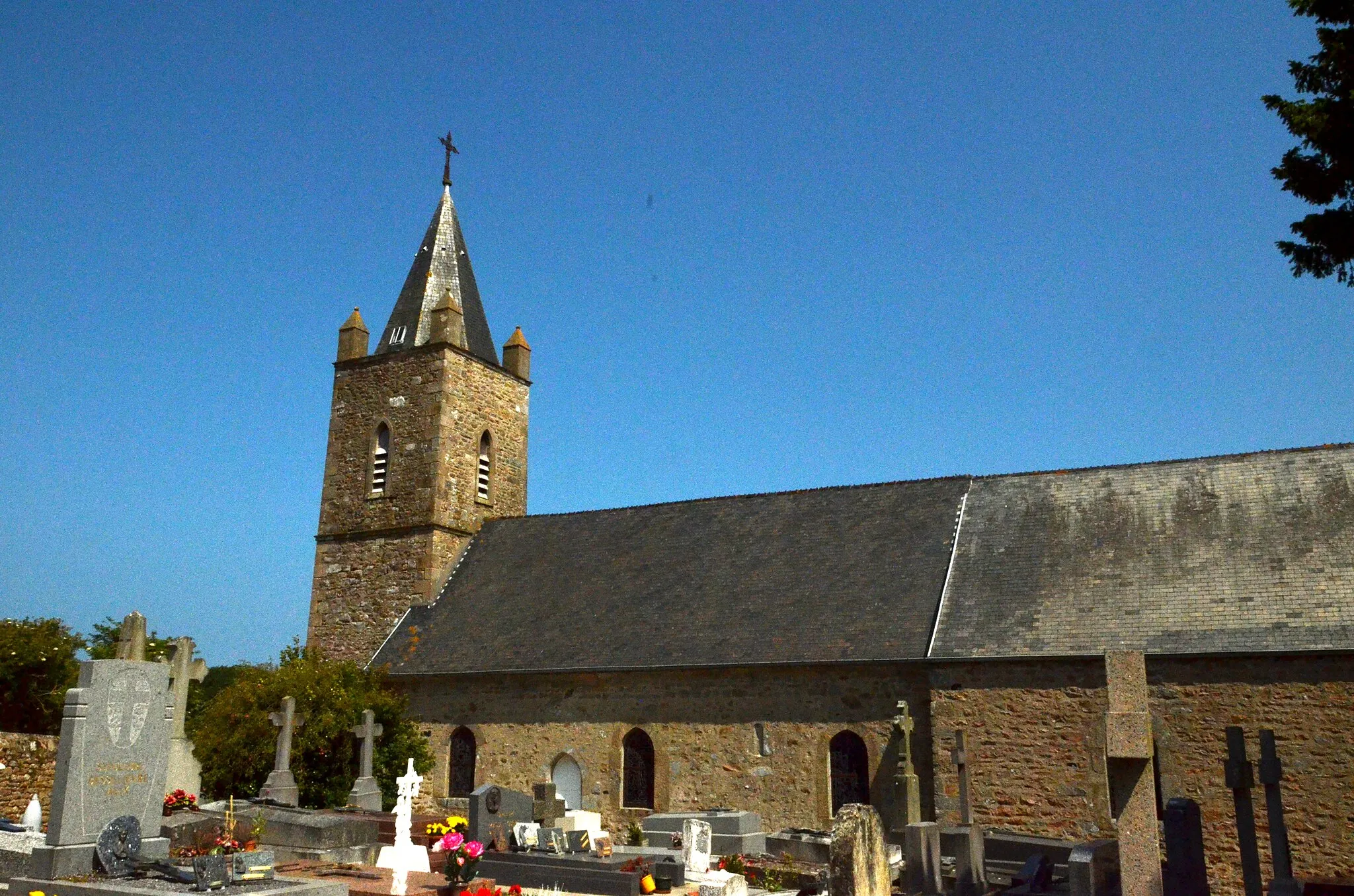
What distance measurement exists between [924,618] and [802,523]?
488cm

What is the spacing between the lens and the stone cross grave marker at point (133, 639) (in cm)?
1380

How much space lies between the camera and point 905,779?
16.9 metres

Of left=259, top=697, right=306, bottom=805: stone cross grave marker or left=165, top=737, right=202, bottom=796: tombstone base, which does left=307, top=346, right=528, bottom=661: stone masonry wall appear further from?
left=165, top=737, right=202, bottom=796: tombstone base

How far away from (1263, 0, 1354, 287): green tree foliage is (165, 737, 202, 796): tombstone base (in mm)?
17228

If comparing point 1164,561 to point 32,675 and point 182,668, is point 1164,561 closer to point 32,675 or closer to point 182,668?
point 182,668

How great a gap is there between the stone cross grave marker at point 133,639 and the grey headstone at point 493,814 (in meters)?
4.80

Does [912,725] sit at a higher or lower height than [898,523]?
lower

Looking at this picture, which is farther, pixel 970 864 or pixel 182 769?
pixel 182 769

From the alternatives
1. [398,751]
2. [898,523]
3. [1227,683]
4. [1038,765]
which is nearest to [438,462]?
[398,751]

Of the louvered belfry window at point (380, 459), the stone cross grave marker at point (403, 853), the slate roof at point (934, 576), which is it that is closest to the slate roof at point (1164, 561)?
the slate roof at point (934, 576)

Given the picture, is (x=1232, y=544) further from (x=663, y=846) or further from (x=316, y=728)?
(x=316, y=728)

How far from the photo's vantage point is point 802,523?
24.3 metres

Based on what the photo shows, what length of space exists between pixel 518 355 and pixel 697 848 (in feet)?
65.0

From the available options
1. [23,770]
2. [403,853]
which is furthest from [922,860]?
[23,770]
